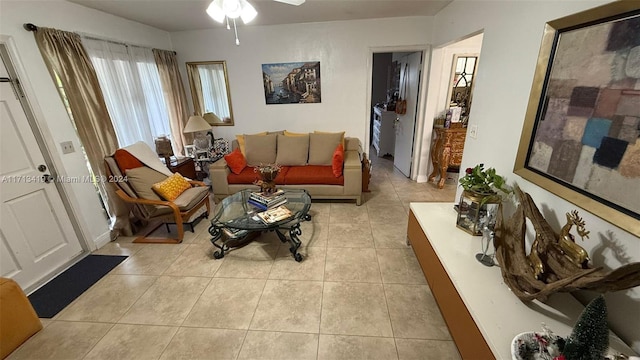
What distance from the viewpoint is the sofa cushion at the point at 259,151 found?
12.2 ft

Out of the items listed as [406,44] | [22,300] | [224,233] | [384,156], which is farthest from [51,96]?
[384,156]

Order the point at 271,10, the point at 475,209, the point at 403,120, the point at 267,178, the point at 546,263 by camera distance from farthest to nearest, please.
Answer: the point at 403,120 → the point at 271,10 → the point at 267,178 → the point at 475,209 → the point at 546,263

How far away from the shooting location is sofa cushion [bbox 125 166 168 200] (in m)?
2.56

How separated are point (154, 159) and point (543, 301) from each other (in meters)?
3.66

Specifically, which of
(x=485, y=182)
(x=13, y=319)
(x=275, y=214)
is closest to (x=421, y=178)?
(x=485, y=182)

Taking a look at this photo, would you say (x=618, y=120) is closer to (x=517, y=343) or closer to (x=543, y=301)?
(x=543, y=301)

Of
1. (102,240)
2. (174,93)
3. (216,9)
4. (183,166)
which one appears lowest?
(102,240)

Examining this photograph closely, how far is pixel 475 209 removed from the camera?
69.0 inches

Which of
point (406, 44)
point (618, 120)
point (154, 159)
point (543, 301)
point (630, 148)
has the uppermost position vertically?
point (406, 44)

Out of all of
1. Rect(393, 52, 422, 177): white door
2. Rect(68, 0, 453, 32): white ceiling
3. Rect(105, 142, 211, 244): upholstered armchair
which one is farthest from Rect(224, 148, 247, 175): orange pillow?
Rect(393, 52, 422, 177): white door

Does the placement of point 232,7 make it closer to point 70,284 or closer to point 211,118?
point 70,284

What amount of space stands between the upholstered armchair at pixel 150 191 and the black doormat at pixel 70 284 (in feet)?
1.21

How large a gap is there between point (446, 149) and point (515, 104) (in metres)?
2.03

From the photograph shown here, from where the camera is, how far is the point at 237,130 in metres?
4.27
